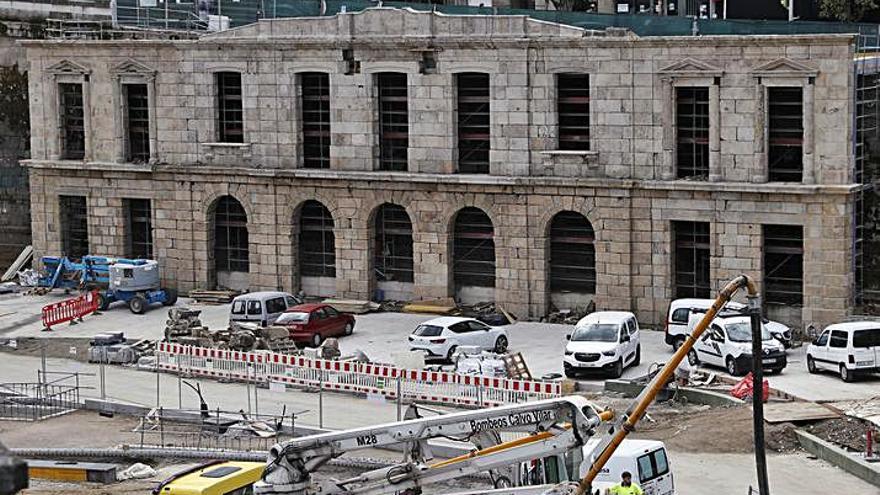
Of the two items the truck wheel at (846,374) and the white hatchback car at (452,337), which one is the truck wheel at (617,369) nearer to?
the white hatchback car at (452,337)

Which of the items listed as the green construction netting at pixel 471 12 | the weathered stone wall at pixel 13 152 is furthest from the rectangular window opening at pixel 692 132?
the weathered stone wall at pixel 13 152

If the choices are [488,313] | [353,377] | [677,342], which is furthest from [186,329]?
[677,342]

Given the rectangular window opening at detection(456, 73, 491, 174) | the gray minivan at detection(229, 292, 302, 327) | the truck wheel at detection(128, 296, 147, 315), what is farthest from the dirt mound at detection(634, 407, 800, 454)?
the truck wheel at detection(128, 296, 147, 315)

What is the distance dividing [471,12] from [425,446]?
44768 mm

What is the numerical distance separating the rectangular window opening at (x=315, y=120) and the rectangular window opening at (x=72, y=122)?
10.9 metres

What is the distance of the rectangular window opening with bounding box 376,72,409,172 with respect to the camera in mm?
64562

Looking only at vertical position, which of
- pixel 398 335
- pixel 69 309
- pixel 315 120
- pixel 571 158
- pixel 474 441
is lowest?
pixel 398 335

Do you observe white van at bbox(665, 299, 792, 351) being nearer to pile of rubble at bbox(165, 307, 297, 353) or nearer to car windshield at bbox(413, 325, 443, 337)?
car windshield at bbox(413, 325, 443, 337)

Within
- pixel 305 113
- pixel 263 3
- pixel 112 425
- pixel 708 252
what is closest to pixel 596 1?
pixel 263 3

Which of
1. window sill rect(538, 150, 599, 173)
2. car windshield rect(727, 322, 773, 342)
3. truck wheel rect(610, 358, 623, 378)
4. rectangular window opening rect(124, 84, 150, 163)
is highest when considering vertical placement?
rectangular window opening rect(124, 84, 150, 163)

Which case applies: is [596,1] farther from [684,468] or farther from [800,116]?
[684,468]

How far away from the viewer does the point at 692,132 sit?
59.0 meters

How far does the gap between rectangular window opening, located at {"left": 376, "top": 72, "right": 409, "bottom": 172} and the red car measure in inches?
337

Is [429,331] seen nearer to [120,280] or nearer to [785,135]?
[785,135]
